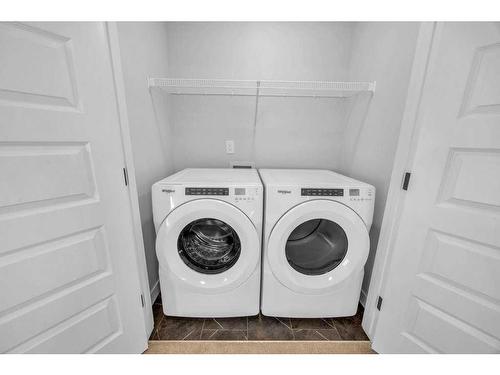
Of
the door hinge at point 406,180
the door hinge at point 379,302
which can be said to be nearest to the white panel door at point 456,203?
the door hinge at point 406,180

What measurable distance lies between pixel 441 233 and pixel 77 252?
1.49 meters

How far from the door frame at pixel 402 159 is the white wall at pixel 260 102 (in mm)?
788

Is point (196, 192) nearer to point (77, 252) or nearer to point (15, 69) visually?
point (77, 252)

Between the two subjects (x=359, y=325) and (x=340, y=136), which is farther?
(x=340, y=136)

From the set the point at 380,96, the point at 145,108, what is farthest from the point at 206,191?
the point at 380,96

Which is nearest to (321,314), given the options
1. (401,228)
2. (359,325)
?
(359,325)

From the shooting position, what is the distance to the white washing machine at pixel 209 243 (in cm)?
98

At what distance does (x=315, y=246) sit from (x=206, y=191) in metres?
0.81

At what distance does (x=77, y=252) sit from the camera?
750 mm

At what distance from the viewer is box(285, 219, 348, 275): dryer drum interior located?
1143mm

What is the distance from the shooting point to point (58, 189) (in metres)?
0.67

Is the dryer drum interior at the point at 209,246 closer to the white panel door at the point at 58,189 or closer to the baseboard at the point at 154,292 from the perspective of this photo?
the white panel door at the point at 58,189

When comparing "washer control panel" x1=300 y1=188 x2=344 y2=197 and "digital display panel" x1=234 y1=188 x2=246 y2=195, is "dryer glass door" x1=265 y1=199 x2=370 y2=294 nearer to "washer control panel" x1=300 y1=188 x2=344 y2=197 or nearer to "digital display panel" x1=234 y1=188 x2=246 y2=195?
"washer control panel" x1=300 y1=188 x2=344 y2=197

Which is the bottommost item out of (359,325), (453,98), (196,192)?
(359,325)
